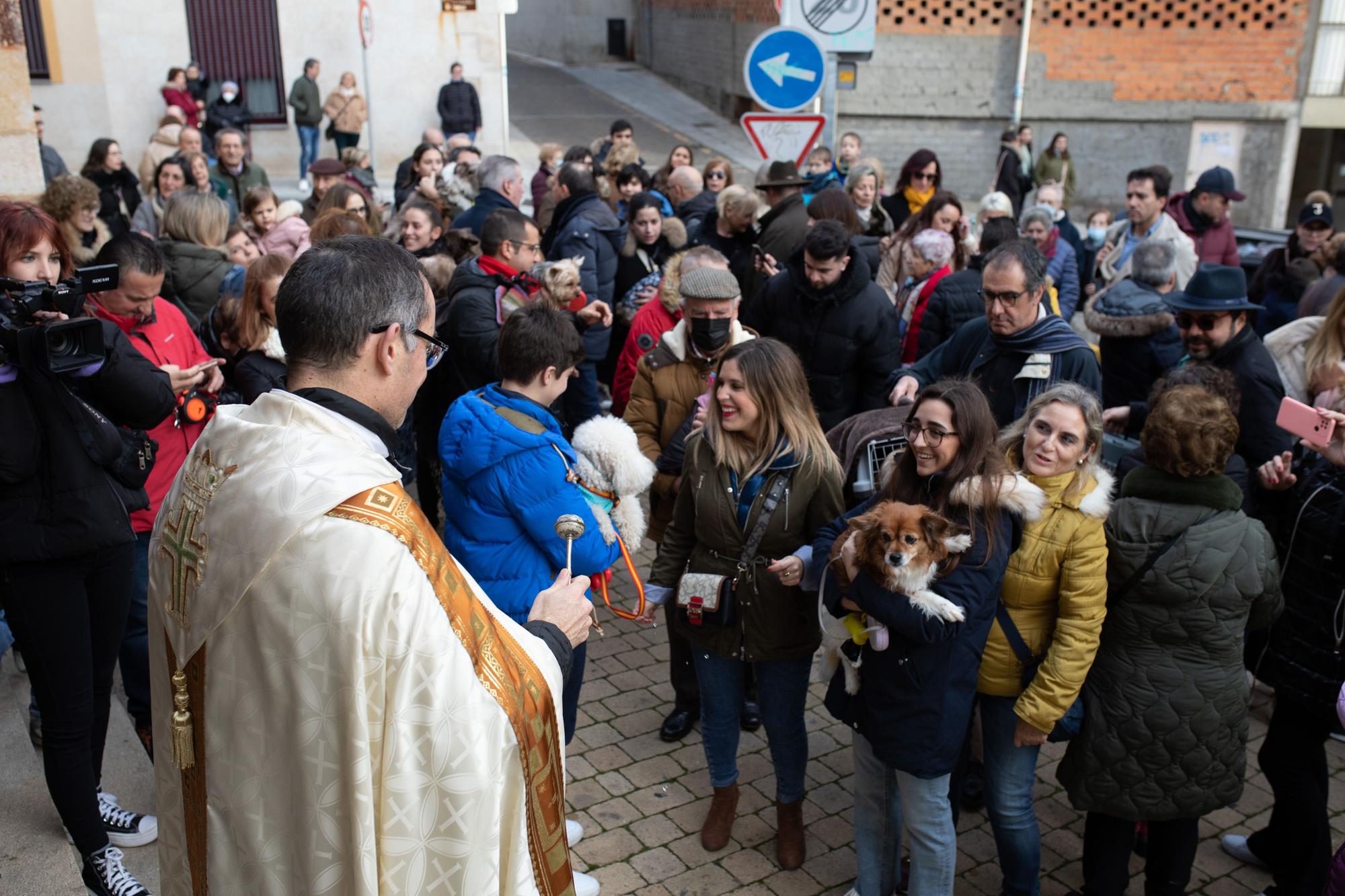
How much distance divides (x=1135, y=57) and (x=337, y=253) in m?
21.7

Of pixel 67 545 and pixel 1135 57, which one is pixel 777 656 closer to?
pixel 67 545

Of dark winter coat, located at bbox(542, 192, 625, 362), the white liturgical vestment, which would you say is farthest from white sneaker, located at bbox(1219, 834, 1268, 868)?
dark winter coat, located at bbox(542, 192, 625, 362)

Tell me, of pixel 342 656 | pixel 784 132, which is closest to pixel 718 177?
pixel 784 132

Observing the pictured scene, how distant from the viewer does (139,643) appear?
14.0 feet

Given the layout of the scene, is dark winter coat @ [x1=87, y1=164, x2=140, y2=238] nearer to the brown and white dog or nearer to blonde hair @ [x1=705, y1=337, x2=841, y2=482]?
blonde hair @ [x1=705, y1=337, x2=841, y2=482]

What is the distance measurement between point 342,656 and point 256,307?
3.26 meters

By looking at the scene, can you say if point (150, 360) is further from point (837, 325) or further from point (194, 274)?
point (837, 325)

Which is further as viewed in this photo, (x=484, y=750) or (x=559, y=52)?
(x=559, y=52)

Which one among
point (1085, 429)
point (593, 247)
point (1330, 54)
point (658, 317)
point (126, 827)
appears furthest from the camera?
point (1330, 54)

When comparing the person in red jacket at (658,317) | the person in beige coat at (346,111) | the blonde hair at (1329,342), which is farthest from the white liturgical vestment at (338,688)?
the person in beige coat at (346,111)

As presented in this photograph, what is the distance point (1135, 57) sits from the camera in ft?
67.9

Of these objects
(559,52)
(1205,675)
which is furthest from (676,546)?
(559,52)

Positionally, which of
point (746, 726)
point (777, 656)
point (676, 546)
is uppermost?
point (676, 546)

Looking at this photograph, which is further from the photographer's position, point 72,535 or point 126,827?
point 126,827
